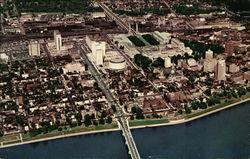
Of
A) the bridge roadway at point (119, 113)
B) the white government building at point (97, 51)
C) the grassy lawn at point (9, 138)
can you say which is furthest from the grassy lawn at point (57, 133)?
the white government building at point (97, 51)

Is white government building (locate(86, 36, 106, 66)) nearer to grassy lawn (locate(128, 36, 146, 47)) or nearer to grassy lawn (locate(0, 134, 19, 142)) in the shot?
grassy lawn (locate(128, 36, 146, 47))

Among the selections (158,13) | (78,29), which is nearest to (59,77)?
(78,29)

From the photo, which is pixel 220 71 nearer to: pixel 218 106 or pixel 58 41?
pixel 218 106

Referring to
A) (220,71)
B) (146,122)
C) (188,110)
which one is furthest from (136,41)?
(146,122)

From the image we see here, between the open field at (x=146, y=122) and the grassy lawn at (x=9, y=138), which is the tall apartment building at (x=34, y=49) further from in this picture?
the open field at (x=146, y=122)

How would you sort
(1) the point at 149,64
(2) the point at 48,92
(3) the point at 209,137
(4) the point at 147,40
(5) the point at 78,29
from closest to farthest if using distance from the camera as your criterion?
(3) the point at 209,137
(2) the point at 48,92
(1) the point at 149,64
(4) the point at 147,40
(5) the point at 78,29

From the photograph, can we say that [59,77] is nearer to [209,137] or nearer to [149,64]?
[149,64]
